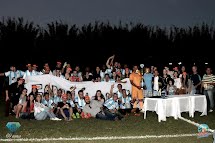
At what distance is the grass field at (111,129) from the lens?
496 inches

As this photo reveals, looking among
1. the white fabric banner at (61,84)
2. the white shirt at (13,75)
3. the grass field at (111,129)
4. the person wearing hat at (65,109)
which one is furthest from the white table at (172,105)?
the white shirt at (13,75)

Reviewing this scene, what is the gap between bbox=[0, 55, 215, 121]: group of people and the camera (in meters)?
17.5

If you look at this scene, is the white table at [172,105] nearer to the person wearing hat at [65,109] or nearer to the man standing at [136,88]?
the man standing at [136,88]

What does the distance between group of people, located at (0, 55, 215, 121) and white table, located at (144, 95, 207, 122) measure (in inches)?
57.0

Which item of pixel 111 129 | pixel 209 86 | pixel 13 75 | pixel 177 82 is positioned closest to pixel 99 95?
pixel 111 129

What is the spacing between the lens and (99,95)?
60.3 feet

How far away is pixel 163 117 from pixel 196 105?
233 cm

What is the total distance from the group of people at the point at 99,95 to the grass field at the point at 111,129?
2.18 ft

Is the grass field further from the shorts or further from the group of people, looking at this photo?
the shorts

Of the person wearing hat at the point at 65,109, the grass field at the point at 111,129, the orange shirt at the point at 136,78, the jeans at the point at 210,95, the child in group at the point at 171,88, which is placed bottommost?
the grass field at the point at 111,129

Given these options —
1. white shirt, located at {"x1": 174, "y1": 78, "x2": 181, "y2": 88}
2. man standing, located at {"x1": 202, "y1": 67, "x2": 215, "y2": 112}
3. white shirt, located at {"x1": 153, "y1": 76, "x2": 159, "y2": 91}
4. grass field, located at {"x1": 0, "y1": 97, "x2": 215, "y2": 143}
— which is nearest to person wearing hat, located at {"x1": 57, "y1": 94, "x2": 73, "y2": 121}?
grass field, located at {"x1": 0, "y1": 97, "x2": 215, "y2": 143}

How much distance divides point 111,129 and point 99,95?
13.3 ft

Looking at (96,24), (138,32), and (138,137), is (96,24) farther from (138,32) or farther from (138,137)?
(138,137)

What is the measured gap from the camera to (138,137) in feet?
42.0
